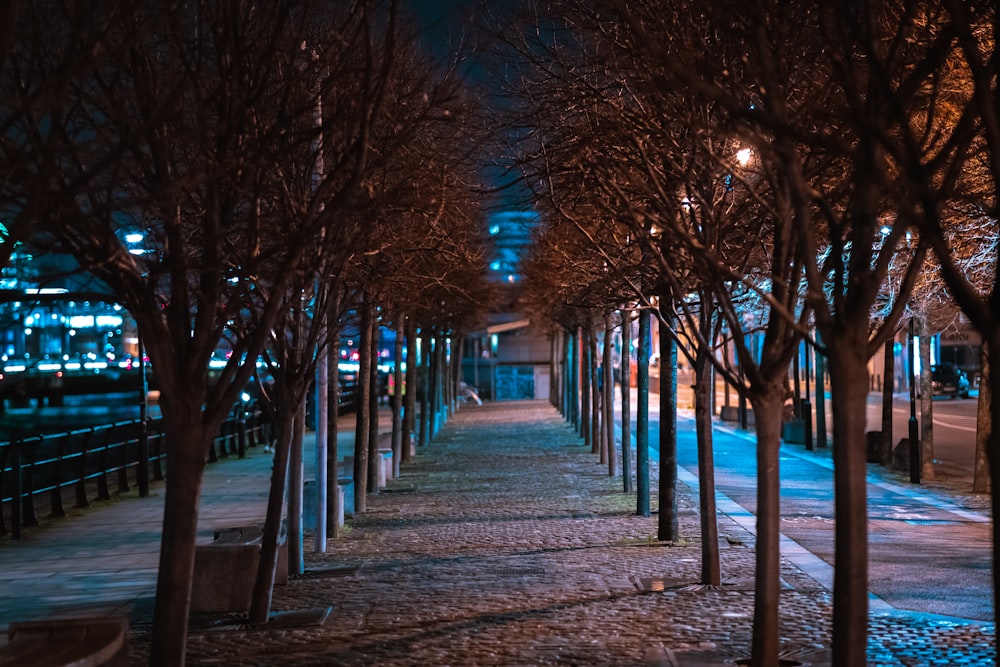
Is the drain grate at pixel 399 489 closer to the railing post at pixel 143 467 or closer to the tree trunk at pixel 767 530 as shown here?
the railing post at pixel 143 467

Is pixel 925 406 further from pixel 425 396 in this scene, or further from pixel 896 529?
pixel 425 396

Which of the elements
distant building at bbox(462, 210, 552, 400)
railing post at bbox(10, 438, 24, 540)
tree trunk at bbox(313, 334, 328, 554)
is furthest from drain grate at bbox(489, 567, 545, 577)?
distant building at bbox(462, 210, 552, 400)

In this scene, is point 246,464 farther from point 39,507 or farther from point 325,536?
point 325,536

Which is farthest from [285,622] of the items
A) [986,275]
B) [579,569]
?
[986,275]

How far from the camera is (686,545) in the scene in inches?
569

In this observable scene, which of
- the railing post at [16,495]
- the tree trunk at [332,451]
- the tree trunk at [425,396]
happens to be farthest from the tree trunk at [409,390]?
the railing post at [16,495]

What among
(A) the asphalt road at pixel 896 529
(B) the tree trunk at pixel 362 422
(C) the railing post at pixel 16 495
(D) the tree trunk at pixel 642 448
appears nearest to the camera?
(A) the asphalt road at pixel 896 529

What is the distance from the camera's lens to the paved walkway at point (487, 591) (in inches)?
355

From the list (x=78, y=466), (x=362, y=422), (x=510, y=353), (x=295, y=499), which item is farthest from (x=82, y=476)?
(x=510, y=353)

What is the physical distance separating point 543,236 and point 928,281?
8081 mm

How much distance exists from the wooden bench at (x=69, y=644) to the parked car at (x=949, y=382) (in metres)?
58.7

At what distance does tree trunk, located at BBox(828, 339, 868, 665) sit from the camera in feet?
20.0

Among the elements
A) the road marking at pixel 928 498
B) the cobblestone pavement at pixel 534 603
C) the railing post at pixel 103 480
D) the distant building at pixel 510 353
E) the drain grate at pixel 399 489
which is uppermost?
the distant building at pixel 510 353

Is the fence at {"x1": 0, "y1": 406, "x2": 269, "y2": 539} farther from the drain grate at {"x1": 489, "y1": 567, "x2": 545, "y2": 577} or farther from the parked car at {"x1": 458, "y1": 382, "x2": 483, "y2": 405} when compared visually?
the parked car at {"x1": 458, "y1": 382, "x2": 483, "y2": 405}
